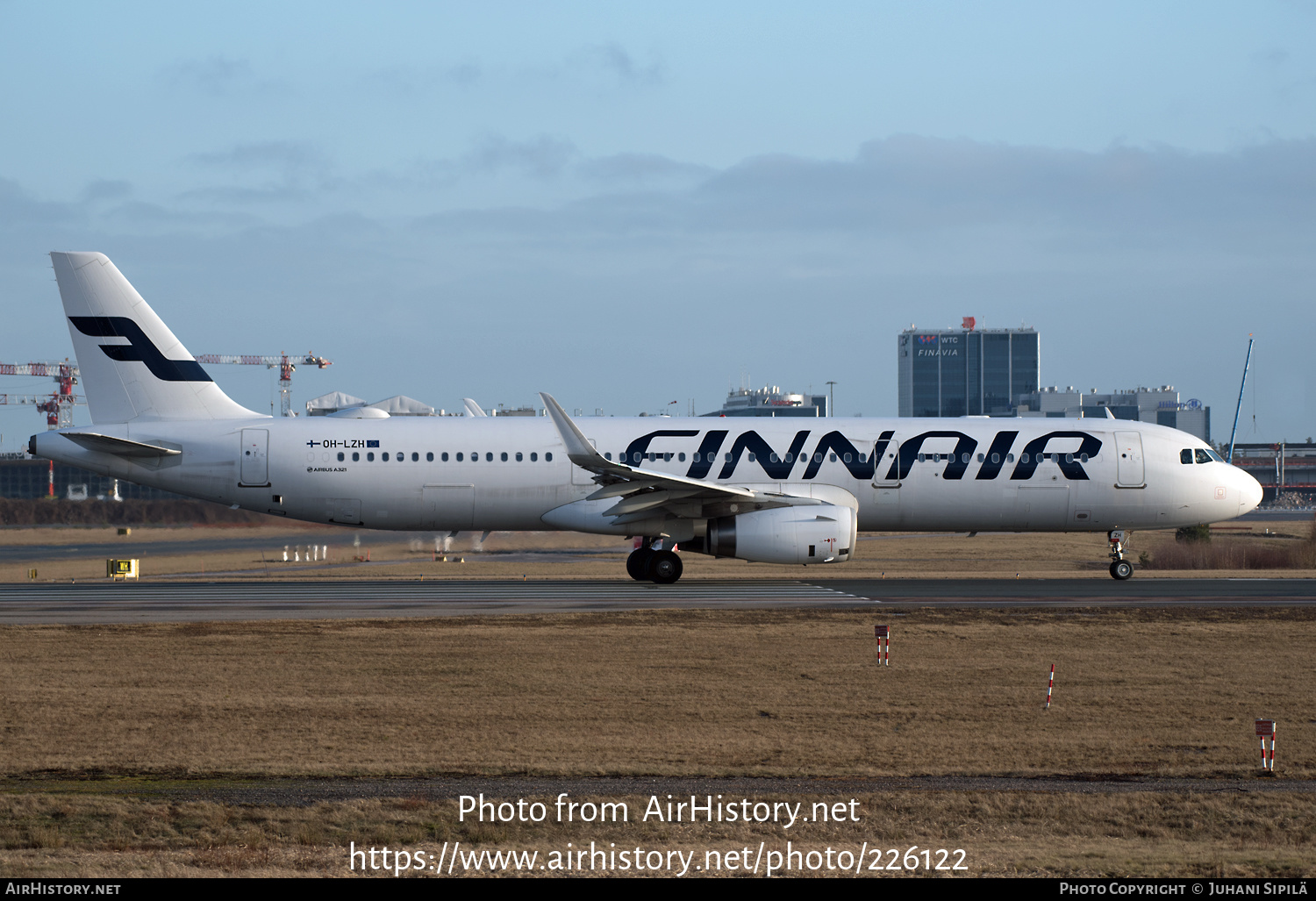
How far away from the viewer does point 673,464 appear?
3162 centimetres

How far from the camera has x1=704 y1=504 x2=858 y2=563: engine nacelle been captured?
2898 centimetres

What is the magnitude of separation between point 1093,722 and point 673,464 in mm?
18633

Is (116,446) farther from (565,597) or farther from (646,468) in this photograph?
(646,468)

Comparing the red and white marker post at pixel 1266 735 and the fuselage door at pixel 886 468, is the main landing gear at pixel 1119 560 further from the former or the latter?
the red and white marker post at pixel 1266 735

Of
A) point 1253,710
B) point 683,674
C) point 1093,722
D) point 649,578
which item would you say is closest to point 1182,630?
point 1253,710

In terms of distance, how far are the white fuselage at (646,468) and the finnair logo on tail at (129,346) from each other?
150 centimetres

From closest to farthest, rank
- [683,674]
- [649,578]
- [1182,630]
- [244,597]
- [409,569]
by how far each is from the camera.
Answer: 1. [683,674]
2. [1182,630]
3. [244,597]
4. [649,578]
5. [409,569]

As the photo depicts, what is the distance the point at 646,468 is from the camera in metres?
31.5

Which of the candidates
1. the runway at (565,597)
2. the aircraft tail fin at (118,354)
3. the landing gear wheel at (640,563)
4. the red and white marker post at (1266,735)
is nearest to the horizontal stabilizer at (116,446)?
the aircraft tail fin at (118,354)

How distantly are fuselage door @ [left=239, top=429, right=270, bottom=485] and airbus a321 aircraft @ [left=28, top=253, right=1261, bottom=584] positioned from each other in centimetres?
3

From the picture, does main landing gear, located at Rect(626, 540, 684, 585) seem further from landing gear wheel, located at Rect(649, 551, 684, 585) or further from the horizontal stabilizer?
the horizontal stabilizer

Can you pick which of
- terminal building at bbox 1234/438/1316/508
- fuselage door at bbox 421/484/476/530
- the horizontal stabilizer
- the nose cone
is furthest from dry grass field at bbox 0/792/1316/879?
terminal building at bbox 1234/438/1316/508
